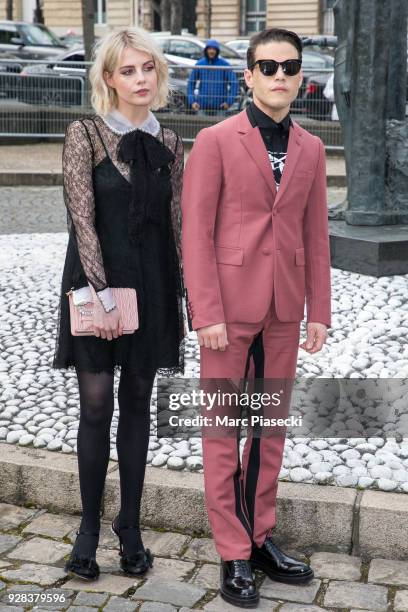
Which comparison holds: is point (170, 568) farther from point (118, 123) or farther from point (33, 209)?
point (33, 209)

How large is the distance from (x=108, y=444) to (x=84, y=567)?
0.42 metres

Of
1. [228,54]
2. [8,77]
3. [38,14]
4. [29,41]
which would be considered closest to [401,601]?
[8,77]

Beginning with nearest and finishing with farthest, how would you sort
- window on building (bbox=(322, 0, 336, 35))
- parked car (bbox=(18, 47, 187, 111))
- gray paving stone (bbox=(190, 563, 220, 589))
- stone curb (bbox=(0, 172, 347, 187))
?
gray paving stone (bbox=(190, 563, 220, 589)) < stone curb (bbox=(0, 172, 347, 187)) < parked car (bbox=(18, 47, 187, 111)) < window on building (bbox=(322, 0, 336, 35))

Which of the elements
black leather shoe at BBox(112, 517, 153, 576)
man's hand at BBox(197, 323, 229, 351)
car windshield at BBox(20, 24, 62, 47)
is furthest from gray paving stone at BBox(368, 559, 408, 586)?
car windshield at BBox(20, 24, 62, 47)

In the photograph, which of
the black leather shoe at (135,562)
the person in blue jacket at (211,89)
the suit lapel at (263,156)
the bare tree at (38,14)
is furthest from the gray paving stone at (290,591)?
the bare tree at (38,14)

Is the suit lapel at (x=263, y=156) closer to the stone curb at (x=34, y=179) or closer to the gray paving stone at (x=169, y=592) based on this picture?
the gray paving stone at (x=169, y=592)

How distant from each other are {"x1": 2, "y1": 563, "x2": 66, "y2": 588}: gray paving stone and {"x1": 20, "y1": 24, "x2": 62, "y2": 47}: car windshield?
85.8 feet

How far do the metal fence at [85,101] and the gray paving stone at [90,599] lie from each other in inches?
482

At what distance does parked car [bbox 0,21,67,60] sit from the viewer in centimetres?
2794

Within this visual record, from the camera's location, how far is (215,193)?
11.5 ft

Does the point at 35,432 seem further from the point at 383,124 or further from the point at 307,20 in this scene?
the point at 307,20

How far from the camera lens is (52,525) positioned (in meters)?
4.29

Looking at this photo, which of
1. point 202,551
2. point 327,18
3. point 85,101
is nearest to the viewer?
point 202,551

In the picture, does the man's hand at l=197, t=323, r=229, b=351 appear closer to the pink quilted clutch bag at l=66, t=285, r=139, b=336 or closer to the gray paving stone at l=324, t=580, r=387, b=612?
the pink quilted clutch bag at l=66, t=285, r=139, b=336
